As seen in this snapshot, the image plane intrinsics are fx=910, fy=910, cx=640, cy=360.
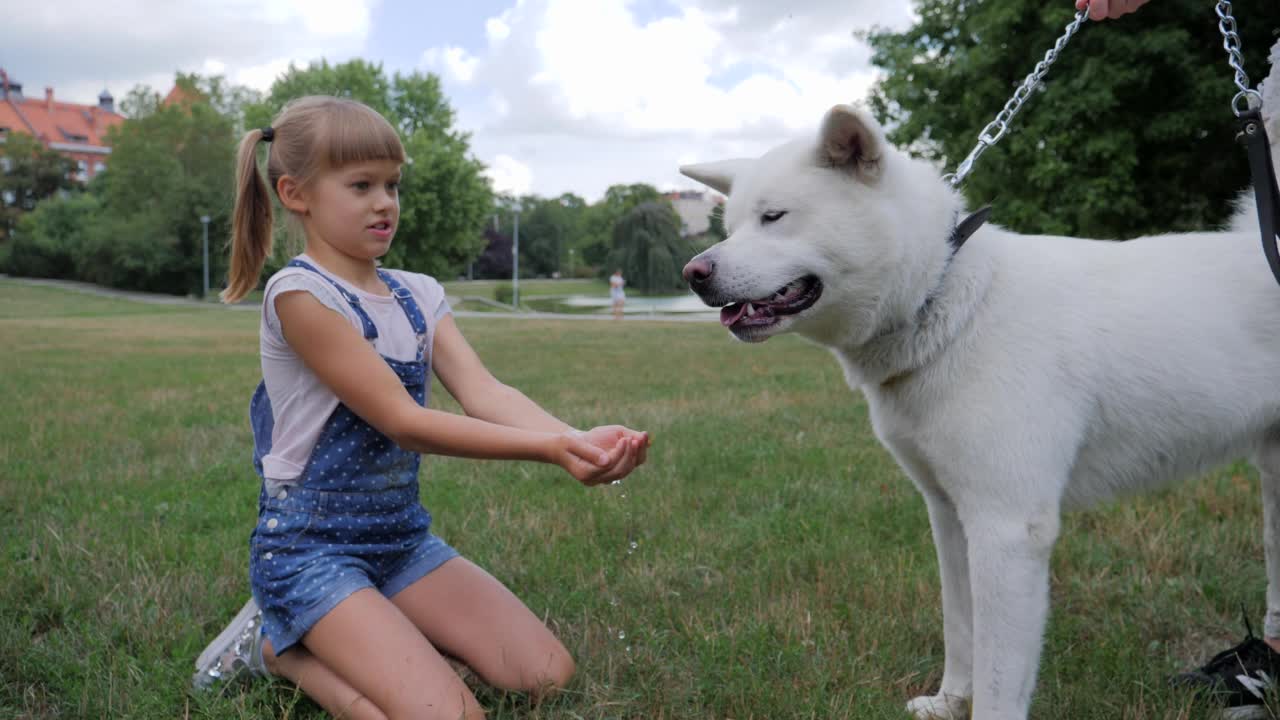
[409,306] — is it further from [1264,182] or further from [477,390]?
[1264,182]

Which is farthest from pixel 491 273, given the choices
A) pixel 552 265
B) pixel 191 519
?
pixel 191 519

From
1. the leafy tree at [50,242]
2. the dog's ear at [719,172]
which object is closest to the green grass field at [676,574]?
the dog's ear at [719,172]

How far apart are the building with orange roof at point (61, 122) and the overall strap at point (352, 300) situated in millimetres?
100451

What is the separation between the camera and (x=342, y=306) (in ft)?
9.20

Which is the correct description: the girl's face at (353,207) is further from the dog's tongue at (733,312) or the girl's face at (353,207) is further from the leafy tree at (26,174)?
the leafy tree at (26,174)

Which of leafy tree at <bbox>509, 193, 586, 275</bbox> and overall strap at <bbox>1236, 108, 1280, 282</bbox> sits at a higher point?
leafy tree at <bbox>509, 193, 586, 275</bbox>

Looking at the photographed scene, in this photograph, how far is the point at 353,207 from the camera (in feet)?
9.48

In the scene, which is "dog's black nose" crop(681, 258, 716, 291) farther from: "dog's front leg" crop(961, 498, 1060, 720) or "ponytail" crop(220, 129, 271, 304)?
"ponytail" crop(220, 129, 271, 304)

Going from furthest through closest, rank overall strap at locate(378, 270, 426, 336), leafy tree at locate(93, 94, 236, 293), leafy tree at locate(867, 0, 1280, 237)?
leafy tree at locate(93, 94, 236, 293), leafy tree at locate(867, 0, 1280, 237), overall strap at locate(378, 270, 426, 336)

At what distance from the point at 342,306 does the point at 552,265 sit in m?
92.2

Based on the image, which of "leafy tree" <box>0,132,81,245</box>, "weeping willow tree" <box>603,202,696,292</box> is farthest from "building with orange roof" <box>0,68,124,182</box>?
"weeping willow tree" <box>603,202,696,292</box>

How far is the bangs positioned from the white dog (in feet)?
→ 3.69

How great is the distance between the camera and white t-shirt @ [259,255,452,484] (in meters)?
2.81

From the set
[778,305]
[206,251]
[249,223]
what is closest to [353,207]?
[249,223]
